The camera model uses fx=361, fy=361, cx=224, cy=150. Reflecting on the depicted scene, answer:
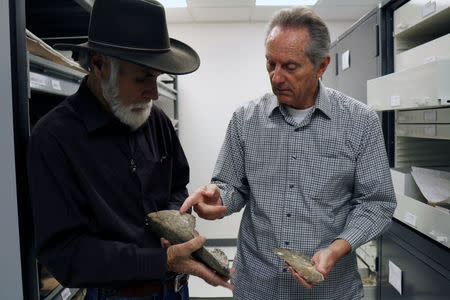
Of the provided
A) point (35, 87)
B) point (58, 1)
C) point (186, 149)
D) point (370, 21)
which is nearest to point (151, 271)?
point (35, 87)

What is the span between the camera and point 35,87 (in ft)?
3.49

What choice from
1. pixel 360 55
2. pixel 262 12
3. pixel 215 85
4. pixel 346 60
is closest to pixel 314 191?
pixel 360 55

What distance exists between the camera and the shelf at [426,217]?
140cm

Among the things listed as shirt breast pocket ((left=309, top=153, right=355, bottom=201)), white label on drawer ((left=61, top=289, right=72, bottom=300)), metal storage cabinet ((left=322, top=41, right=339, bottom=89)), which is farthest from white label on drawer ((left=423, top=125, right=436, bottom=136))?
white label on drawer ((left=61, top=289, right=72, bottom=300))

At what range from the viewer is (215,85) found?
470cm

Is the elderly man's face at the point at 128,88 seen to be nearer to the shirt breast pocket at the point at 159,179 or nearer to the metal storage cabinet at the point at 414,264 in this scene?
the shirt breast pocket at the point at 159,179

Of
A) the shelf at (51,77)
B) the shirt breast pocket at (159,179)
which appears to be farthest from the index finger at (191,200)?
the shelf at (51,77)

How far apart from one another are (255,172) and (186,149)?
346cm

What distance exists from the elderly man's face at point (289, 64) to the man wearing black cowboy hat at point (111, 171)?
281mm

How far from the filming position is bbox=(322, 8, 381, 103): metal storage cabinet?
2033mm

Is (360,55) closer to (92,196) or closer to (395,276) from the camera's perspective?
(395,276)

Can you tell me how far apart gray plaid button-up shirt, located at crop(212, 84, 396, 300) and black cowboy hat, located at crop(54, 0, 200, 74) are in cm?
46

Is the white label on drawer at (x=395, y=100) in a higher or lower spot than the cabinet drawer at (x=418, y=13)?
lower

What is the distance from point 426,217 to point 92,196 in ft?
4.36
